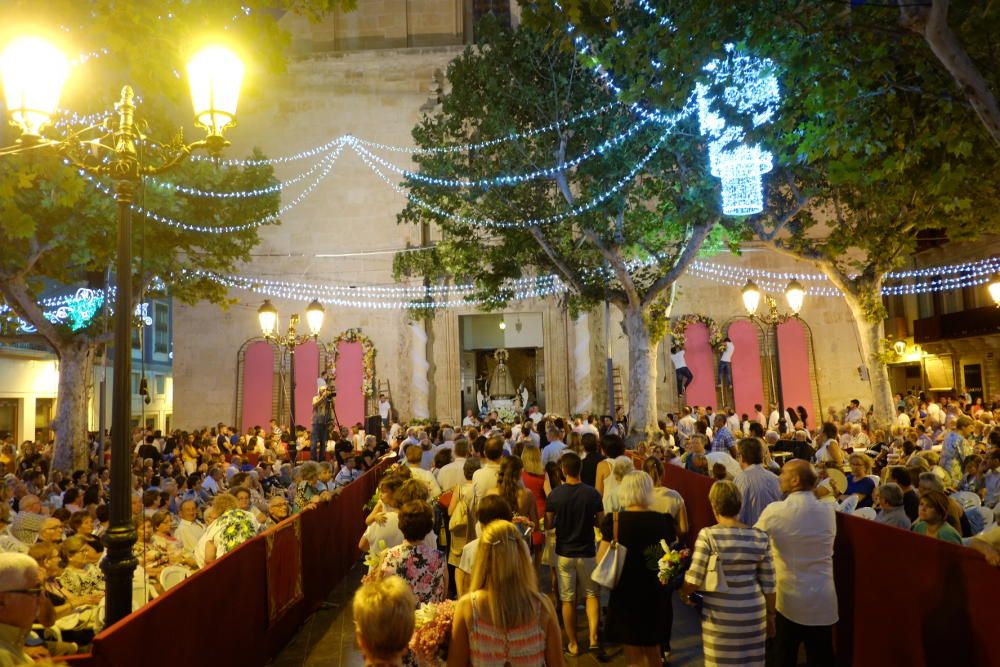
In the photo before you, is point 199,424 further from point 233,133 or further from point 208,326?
point 233,133

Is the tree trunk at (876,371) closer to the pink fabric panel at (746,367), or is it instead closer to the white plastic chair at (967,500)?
the pink fabric panel at (746,367)

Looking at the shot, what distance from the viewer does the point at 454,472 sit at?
343 inches

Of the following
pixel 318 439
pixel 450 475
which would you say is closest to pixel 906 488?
pixel 450 475

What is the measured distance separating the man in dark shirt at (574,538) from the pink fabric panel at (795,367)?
62.7ft

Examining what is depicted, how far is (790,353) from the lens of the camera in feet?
77.5

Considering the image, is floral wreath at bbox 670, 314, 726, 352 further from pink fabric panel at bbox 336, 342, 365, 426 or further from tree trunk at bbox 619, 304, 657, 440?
pink fabric panel at bbox 336, 342, 365, 426

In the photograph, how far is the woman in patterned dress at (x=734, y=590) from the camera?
4.16 m

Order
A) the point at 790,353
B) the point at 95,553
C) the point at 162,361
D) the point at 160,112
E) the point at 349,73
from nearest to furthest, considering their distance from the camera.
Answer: the point at 95,553
the point at 160,112
the point at 790,353
the point at 349,73
the point at 162,361

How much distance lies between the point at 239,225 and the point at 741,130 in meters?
11.9

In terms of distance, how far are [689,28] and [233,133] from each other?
2180 centimetres

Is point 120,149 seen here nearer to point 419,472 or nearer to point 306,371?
point 419,472

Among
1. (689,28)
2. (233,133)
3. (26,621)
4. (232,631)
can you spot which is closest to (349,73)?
(233,133)

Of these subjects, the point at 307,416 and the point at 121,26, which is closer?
the point at 121,26

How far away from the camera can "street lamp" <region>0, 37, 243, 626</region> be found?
182 inches
